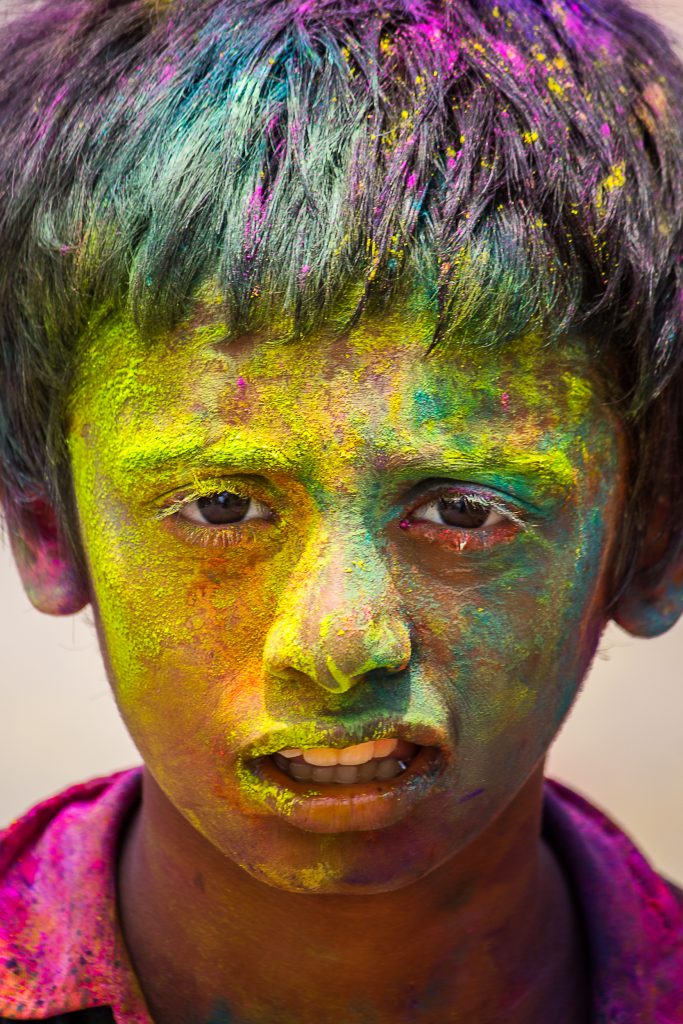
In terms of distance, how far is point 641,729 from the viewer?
4883mm

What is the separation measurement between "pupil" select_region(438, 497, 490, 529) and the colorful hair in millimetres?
187

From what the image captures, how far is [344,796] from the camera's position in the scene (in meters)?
1.70

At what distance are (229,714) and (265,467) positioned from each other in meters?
0.29

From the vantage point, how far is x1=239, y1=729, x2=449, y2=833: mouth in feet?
5.53

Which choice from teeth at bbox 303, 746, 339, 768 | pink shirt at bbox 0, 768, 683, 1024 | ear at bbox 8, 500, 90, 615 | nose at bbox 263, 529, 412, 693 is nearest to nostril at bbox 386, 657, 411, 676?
nose at bbox 263, 529, 412, 693

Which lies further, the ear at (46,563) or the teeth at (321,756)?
the ear at (46,563)

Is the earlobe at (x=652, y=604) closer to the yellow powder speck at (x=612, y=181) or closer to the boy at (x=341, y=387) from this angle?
the boy at (x=341, y=387)

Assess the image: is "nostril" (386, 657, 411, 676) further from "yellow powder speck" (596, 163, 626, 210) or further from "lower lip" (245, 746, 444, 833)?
"yellow powder speck" (596, 163, 626, 210)

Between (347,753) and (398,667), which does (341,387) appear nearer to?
(398,667)

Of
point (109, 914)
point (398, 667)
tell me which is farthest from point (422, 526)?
point (109, 914)

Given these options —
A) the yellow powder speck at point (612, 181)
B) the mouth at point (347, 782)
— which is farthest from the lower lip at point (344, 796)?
the yellow powder speck at point (612, 181)

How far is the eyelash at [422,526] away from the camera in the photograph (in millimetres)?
1662

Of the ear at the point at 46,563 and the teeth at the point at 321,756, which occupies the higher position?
the ear at the point at 46,563

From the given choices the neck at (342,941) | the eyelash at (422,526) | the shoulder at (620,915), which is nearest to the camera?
the eyelash at (422,526)
